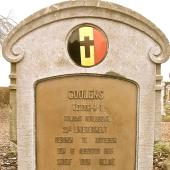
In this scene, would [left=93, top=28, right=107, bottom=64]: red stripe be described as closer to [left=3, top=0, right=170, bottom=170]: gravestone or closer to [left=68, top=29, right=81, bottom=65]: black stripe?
[left=3, top=0, right=170, bottom=170]: gravestone

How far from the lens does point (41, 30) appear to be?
4.14 m

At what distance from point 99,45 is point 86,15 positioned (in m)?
0.32

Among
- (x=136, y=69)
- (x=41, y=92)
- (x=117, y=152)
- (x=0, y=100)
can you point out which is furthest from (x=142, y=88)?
(x=0, y=100)

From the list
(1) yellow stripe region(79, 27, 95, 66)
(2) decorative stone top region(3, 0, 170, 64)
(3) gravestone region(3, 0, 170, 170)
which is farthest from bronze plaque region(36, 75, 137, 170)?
(2) decorative stone top region(3, 0, 170, 64)

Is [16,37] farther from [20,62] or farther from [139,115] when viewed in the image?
[139,115]

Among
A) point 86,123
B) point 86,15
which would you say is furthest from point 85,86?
point 86,15

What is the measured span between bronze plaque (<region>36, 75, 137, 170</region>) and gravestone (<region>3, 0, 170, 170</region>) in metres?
0.01

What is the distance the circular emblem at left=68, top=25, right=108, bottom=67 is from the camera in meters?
4.14

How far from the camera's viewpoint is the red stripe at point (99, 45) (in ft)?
13.6

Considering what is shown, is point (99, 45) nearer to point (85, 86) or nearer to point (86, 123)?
point (85, 86)

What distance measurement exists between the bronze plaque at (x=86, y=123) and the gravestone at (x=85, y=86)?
0.03 ft

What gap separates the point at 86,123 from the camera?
4.29 metres

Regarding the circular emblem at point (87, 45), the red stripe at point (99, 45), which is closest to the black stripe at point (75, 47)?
the circular emblem at point (87, 45)

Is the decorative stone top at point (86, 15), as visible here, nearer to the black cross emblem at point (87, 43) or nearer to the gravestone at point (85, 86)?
the gravestone at point (85, 86)
